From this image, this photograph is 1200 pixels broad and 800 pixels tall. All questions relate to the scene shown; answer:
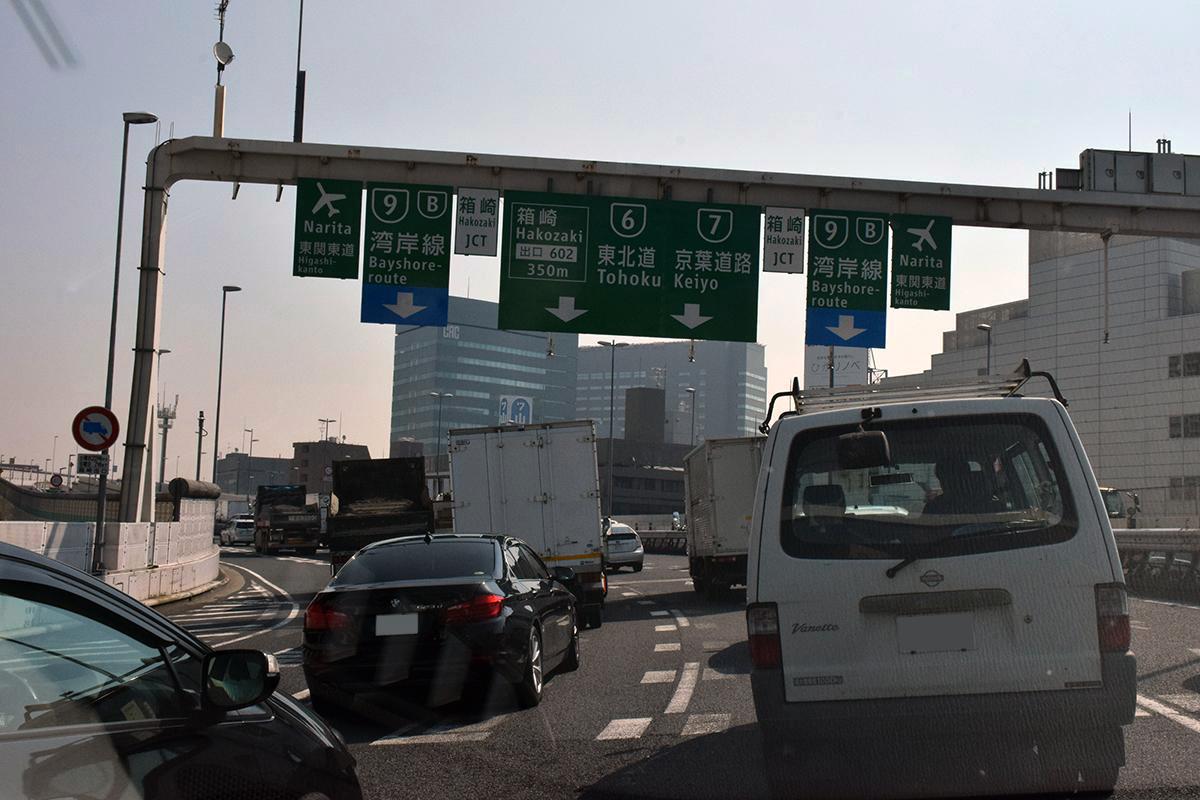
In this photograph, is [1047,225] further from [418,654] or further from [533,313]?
[418,654]

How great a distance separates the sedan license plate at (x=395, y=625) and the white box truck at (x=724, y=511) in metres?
14.6

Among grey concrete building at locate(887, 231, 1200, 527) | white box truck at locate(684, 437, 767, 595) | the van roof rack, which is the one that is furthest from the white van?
grey concrete building at locate(887, 231, 1200, 527)

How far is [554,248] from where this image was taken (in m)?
20.5

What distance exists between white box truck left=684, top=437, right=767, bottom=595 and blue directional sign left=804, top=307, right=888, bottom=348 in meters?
2.54

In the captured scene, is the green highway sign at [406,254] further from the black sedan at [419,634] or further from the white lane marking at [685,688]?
the black sedan at [419,634]

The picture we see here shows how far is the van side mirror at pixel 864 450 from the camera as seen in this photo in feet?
17.8

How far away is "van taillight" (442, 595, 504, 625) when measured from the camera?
8953 millimetres

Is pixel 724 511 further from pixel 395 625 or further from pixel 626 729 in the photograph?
pixel 626 729

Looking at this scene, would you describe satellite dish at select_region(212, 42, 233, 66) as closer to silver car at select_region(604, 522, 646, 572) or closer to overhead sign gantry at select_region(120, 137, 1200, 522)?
overhead sign gantry at select_region(120, 137, 1200, 522)

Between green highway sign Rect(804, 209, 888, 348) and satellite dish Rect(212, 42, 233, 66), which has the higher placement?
satellite dish Rect(212, 42, 233, 66)

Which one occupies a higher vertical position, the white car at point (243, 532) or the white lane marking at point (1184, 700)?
the white lane marking at point (1184, 700)

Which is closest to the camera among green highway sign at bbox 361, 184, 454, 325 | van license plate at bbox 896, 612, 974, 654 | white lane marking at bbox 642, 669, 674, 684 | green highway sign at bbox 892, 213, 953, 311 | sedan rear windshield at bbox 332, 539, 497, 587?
van license plate at bbox 896, 612, 974, 654

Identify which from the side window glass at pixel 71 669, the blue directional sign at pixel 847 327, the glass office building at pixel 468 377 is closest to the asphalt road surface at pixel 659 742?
the side window glass at pixel 71 669

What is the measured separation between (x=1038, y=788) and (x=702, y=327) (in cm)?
1549
